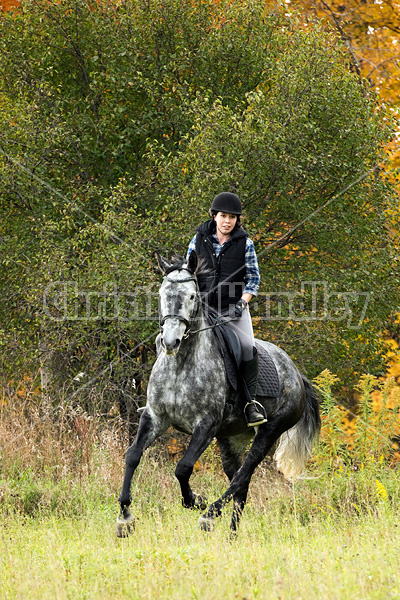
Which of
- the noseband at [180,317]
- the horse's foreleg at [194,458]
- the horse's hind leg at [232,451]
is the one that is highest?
the noseband at [180,317]

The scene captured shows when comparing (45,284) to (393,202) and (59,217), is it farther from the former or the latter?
(393,202)

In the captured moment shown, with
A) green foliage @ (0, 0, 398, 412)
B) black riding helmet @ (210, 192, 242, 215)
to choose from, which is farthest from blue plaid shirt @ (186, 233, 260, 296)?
green foliage @ (0, 0, 398, 412)

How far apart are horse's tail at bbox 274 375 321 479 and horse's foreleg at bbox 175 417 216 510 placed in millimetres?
1892

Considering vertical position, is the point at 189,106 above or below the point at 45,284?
above

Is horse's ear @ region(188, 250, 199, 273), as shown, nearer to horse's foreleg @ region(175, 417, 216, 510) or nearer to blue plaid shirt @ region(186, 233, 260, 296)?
blue plaid shirt @ region(186, 233, 260, 296)

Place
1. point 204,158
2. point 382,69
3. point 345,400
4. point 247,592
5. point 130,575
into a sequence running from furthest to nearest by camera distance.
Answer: point 382,69 → point 345,400 → point 204,158 → point 130,575 → point 247,592

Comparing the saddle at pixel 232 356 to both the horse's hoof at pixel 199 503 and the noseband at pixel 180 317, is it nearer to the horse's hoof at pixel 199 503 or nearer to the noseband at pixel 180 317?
the noseband at pixel 180 317

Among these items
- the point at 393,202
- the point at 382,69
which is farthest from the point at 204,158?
→ the point at 382,69

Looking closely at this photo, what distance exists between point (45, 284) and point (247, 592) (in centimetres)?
832

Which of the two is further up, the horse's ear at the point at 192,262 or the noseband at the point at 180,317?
the horse's ear at the point at 192,262

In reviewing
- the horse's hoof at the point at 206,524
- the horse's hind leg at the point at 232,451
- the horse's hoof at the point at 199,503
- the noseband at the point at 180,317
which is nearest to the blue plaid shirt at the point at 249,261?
the noseband at the point at 180,317

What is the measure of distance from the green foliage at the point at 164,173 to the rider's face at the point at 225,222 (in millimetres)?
4038

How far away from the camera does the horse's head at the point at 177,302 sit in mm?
5852

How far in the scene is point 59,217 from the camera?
44.3 feet
